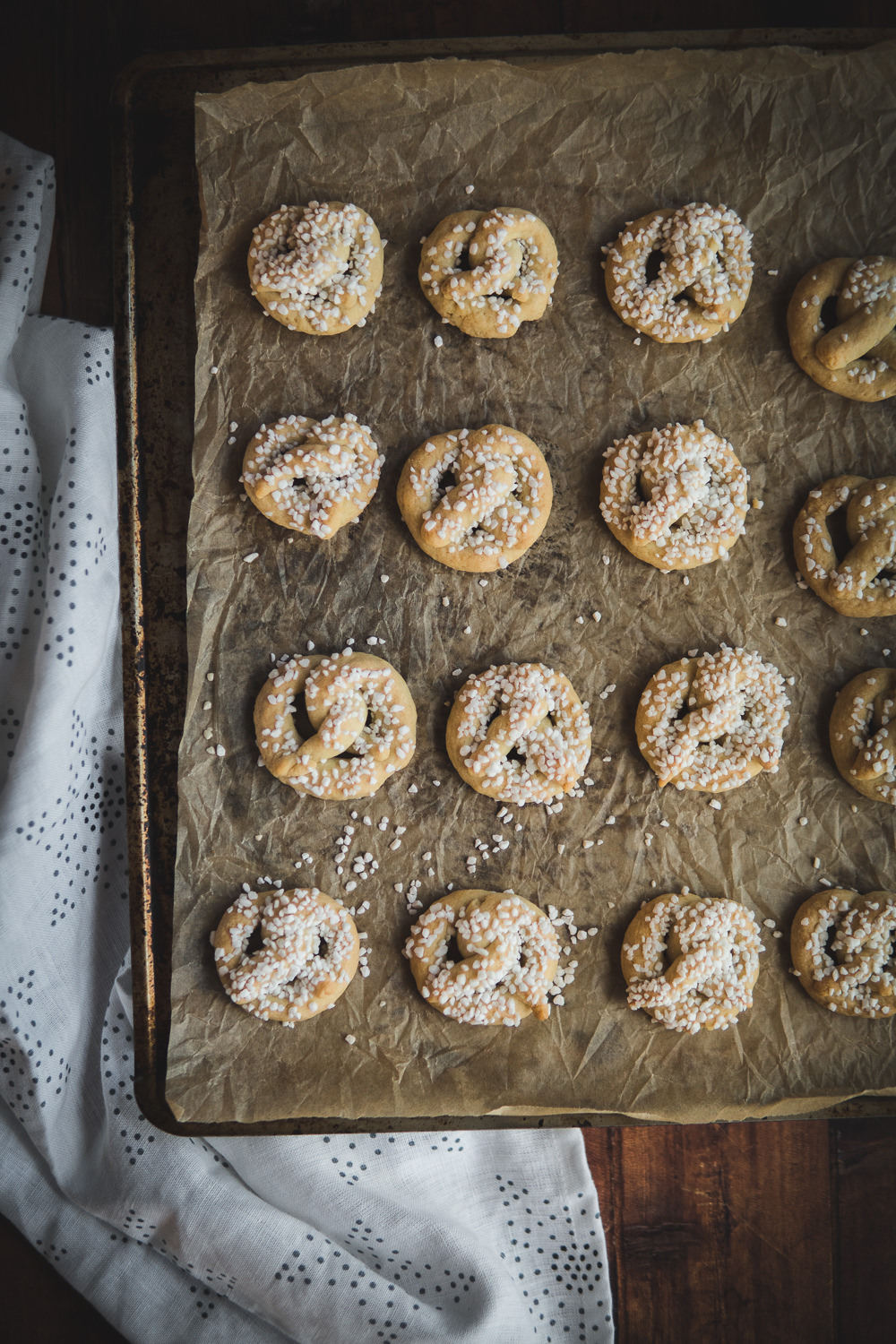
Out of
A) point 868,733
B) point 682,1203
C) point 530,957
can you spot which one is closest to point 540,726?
point 530,957

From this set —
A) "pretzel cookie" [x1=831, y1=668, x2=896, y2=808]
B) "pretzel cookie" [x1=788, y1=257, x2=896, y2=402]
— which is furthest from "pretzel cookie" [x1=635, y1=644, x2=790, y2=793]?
"pretzel cookie" [x1=788, y1=257, x2=896, y2=402]

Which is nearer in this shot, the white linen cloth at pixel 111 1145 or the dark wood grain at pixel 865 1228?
the white linen cloth at pixel 111 1145

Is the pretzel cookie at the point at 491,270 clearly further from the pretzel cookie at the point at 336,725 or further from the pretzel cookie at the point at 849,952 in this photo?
the pretzel cookie at the point at 849,952

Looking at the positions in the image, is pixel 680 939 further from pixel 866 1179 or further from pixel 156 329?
pixel 156 329

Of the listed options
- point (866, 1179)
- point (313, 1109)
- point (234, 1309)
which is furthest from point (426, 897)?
point (866, 1179)

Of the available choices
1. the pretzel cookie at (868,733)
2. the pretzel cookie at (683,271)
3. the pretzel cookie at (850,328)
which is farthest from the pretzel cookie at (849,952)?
the pretzel cookie at (683,271)
